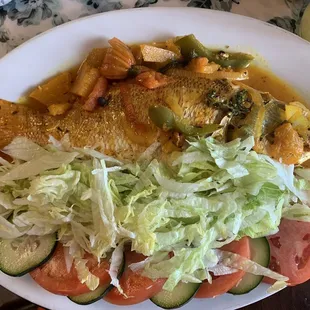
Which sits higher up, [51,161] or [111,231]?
[51,161]

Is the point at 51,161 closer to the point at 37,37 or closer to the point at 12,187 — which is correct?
the point at 12,187

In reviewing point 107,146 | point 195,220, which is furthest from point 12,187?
point 195,220

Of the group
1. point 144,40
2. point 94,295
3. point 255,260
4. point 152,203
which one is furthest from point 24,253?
point 144,40

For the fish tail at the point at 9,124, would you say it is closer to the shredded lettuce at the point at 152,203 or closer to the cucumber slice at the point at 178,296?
the shredded lettuce at the point at 152,203

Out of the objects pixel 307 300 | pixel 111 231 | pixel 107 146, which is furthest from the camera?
pixel 307 300

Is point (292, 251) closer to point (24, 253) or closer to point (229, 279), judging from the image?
point (229, 279)

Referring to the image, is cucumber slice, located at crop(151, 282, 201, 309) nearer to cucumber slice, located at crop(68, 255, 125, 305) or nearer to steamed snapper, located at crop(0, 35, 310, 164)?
cucumber slice, located at crop(68, 255, 125, 305)

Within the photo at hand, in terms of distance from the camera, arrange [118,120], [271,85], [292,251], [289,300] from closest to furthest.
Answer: [118,120], [292,251], [271,85], [289,300]
